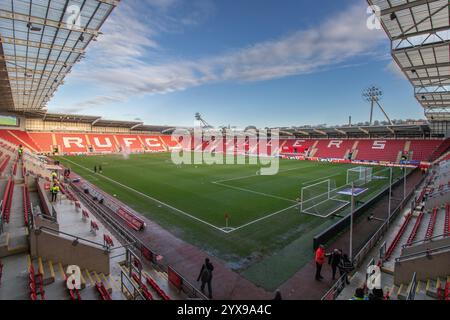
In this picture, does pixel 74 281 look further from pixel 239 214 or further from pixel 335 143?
pixel 335 143

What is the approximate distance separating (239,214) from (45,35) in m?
17.8

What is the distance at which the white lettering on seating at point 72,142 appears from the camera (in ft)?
195

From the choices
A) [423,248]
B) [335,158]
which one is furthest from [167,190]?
[335,158]

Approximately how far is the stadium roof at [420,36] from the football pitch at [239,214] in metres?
10.9

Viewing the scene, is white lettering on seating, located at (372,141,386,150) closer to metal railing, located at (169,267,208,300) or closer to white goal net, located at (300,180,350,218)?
white goal net, located at (300,180,350,218)

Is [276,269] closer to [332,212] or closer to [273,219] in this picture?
[273,219]

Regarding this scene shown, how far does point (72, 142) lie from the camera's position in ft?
199

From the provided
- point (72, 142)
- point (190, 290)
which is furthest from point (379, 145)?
point (72, 142)

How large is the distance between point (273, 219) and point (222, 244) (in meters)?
4.98

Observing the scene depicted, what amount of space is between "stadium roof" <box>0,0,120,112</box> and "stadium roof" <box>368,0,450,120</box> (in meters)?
14.1

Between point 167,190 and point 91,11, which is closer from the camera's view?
point 91,11

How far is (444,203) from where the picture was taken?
15.2 m

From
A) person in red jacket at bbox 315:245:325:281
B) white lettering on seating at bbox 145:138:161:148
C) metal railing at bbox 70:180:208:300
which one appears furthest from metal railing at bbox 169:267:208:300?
white lettering on seating at bbox 145:138:161:148
